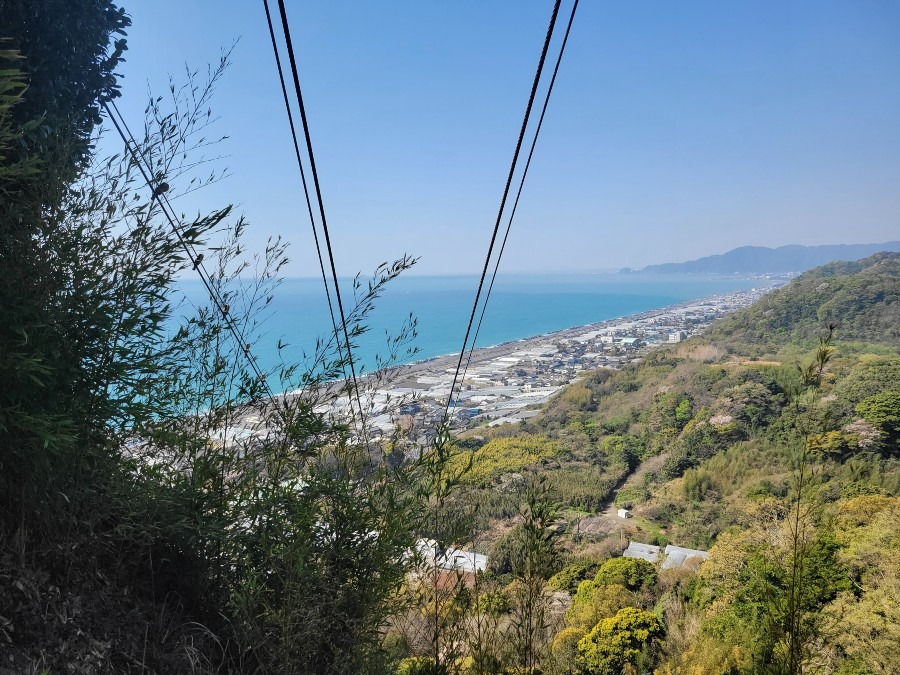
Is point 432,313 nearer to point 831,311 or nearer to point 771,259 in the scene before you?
point 831,311

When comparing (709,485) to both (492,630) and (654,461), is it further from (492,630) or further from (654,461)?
(492,630)

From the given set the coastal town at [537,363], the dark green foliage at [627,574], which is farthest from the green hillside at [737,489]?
the coastal town at [537,363]

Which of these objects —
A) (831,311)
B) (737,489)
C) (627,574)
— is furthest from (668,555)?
(831,311)

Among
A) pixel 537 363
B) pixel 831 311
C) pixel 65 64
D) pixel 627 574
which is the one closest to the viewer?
pixel 65 64

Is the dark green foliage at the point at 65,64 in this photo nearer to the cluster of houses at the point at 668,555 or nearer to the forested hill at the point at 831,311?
the cluster of houses at the point at 668,555

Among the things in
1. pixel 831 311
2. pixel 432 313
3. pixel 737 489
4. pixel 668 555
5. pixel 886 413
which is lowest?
pixel 737 489

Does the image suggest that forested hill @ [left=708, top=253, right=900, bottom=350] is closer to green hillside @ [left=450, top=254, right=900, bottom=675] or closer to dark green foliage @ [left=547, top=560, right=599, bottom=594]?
green hillside @ [left=450, top=254, right=900, bottom=675]

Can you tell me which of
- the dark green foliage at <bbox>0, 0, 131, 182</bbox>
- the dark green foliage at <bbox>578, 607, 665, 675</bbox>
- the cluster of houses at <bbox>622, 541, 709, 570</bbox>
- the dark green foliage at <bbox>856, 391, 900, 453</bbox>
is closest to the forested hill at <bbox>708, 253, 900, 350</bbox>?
the dark green foliage at <bbox>856, 391, 900, 453</bbox>
